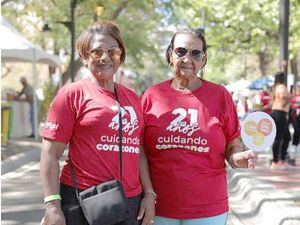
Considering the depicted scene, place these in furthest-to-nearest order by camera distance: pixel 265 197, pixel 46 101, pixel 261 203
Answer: pixel 46 101, pixel 265 197, pixel 261 203

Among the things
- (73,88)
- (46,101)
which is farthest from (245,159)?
(46,101)

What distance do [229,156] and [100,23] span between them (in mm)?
1010

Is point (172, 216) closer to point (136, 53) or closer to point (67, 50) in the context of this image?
point (136, 53)

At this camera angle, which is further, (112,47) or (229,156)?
(229,156)

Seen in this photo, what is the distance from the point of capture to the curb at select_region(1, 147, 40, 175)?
1183 cm

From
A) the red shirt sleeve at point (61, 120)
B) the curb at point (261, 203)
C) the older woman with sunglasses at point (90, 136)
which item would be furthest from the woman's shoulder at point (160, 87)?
the curb at point (261, 203)

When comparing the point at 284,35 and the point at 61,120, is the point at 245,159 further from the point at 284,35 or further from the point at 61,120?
the point at 284,35

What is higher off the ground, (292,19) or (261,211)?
(292,19)

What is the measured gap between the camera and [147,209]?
10.3 feet

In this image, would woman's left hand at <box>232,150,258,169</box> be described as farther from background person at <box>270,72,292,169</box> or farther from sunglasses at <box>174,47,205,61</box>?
background person at <box>270,72,292,169</box>

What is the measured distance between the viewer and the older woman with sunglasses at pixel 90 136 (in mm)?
2891

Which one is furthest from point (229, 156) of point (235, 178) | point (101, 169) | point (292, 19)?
point (292, 19)

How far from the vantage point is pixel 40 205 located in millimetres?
8133

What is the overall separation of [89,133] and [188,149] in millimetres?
605
